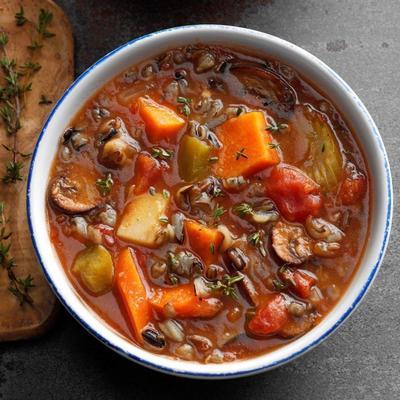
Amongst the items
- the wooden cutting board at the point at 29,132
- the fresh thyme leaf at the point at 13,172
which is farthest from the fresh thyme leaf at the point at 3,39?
the fresh thyme leaf at the point at 13,172

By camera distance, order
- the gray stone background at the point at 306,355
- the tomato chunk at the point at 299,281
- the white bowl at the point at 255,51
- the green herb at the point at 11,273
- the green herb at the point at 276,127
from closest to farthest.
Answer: the white bowl at the point at 255,51, the tomato chunk at the point at 299,281, the green herb at the point at 276,127, the green herb at the point at 11,273, the gray stone background at the point at 306,355

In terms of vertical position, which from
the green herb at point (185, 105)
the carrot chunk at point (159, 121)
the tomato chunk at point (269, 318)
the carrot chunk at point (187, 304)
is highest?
the green herb at point (185, 105)

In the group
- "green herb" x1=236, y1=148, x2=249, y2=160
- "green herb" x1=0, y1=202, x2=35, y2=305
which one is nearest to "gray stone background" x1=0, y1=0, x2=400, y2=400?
"green herb" x1=0, y1=202, x2=35, y2=305

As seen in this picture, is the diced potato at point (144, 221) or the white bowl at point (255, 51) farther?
the diced potato at point (144, 221)

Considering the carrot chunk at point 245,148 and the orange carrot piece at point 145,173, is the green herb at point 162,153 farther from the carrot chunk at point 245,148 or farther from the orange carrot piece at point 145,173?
the carrot chunk at point 245,148

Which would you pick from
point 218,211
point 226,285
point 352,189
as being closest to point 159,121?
point 218,211

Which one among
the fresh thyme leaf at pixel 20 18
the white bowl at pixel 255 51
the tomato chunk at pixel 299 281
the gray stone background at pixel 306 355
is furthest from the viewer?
the fresh thyme leaf at pixel 20 18

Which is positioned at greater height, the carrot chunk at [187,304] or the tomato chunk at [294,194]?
the tomato chunk at [294,194]
